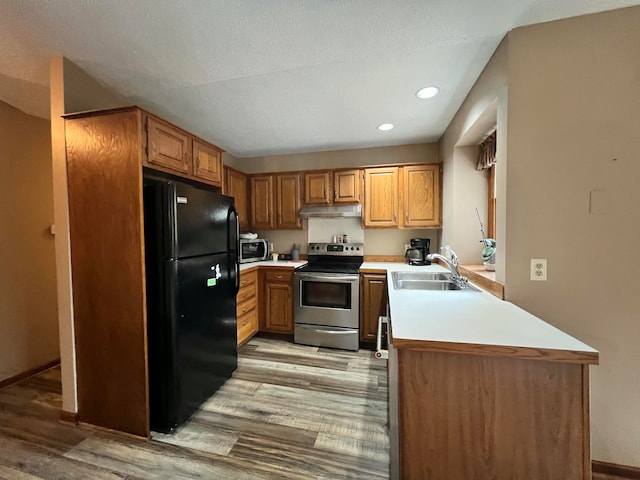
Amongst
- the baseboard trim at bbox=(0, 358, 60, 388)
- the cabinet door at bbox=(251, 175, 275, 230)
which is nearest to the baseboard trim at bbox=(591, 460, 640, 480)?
the cabinet door at bbox=(251, 175, 275, 230)

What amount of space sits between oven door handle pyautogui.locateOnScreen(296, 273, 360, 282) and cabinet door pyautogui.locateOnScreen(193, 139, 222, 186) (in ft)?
4.35

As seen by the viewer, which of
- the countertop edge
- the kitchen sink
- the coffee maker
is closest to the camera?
the countertop edge

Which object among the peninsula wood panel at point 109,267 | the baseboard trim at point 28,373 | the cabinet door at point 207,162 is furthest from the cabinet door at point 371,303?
the baseboard trim at point 28,373

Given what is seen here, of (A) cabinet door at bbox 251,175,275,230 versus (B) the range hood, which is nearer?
(B) the range hood

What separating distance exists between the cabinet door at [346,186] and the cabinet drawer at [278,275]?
110cm

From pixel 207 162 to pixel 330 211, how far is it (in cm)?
156

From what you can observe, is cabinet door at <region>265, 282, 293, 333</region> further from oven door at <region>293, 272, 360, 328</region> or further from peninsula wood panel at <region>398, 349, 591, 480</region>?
peninsula wood panel at <region>398, 349, 591, 480</region>

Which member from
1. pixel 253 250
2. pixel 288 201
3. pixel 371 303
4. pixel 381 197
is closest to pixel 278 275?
pixel 253 250

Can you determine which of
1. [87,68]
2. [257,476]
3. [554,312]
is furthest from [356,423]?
[87,68]

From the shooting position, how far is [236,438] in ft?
5.45

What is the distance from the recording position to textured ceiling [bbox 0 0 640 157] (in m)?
1.31

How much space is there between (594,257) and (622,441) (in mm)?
962

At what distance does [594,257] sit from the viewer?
137cm

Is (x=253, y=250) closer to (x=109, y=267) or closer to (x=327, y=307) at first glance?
(x=327, y=307)
